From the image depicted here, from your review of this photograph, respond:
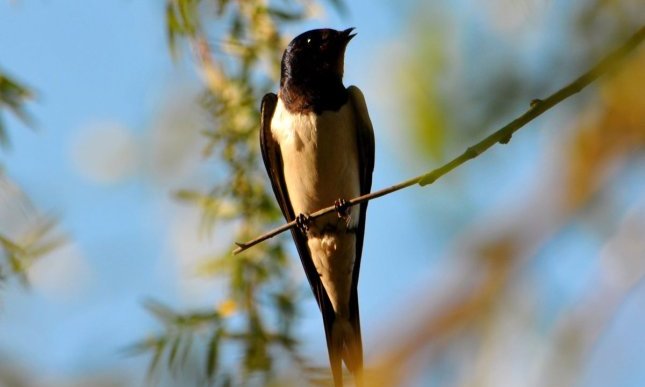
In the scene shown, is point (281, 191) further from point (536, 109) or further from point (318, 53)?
point (536, 109)

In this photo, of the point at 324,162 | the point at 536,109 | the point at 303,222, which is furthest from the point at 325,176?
the point at 536,109

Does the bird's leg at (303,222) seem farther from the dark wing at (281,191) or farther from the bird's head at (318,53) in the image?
the bird's head at (318,53)

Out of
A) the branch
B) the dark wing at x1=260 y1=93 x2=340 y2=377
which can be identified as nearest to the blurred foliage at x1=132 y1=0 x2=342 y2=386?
the dark wing at x1=260 y1=93 x2=340 y2=377

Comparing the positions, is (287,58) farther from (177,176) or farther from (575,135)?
(575,135)

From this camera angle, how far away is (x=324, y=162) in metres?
3.24

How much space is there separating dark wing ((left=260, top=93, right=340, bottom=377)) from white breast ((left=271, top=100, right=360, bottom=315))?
0.03 m

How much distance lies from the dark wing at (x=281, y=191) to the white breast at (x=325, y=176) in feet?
0.09

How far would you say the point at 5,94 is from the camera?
2.97 m

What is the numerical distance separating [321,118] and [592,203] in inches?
88.8

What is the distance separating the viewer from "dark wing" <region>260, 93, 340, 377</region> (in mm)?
3400

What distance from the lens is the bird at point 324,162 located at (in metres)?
3.25

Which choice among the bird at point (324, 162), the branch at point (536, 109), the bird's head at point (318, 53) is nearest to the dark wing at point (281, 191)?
the bird at point (324, 162)

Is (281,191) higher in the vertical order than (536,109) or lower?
higher

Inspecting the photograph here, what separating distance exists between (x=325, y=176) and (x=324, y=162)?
50 millimetres
